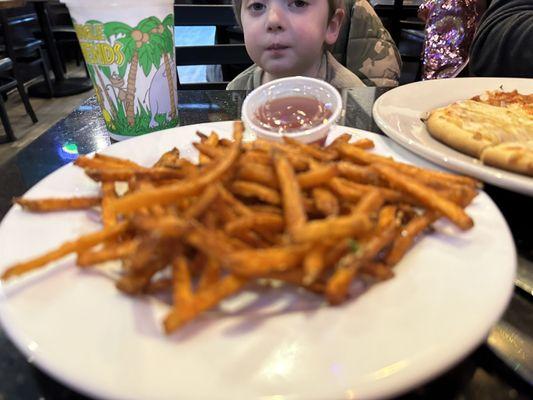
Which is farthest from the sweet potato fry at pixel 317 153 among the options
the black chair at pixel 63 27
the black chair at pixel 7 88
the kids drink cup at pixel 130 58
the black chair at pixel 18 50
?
the black chair at pixel 63 27

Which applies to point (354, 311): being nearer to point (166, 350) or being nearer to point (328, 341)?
point (328, 341)

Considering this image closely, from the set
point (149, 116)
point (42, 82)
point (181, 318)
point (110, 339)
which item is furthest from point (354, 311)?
point (42, 82)

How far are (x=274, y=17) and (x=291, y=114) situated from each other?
1.19 meters

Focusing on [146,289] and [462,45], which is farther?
Result: [462,45]

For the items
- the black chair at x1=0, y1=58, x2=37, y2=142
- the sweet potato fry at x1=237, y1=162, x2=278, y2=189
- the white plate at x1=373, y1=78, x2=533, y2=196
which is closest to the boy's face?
the white plate at x1=373, y1=78, x2=533, y2=196

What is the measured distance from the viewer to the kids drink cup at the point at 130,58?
4.86 ft

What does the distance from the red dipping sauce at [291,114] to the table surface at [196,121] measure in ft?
1.23

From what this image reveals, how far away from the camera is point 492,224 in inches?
36.3

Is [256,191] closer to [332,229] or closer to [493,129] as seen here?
[332,229]

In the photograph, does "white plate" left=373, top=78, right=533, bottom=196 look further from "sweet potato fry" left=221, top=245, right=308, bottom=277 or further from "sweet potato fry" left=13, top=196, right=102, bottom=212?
"sweet potato fry" left=13, top=196, right=102, bottom=212

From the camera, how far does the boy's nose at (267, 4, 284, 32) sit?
2453mm

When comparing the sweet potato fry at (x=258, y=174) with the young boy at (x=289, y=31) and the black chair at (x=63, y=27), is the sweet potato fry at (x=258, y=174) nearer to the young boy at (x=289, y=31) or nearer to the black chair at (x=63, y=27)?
the young boy at (x=289, y=31)

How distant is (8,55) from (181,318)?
23.7 ft

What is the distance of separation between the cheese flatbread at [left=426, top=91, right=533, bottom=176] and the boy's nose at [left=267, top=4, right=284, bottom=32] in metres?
1.20
